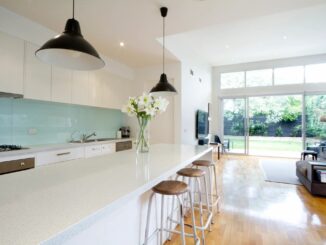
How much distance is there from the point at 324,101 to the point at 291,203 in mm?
5522

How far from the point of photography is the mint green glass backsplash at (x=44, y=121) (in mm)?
2883

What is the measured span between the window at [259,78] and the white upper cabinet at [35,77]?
23.3 ft

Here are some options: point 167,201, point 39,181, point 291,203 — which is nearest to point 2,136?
point 39,181

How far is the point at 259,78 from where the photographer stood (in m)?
7.57

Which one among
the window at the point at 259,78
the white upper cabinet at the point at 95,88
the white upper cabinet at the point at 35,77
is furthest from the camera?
the window at the point at 259,78

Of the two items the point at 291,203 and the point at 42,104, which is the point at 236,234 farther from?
the point at 42,104

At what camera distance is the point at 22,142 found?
302 cm

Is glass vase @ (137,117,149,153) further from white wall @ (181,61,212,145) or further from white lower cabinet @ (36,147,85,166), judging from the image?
white wall @ (181,61,212,145)

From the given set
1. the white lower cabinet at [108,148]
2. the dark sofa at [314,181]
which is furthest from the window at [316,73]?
the white lower cabinet at [108,148]

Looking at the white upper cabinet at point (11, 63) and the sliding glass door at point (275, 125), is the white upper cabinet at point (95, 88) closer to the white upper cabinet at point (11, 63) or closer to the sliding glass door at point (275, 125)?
the white upper cabinet at point (11, 63)

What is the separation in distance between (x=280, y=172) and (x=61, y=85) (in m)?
5.55

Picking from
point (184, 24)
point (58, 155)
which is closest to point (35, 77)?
point (58, 155)

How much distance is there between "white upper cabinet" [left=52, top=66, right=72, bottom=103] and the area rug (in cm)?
466

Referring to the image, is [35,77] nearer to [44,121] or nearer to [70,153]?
[44,121]
